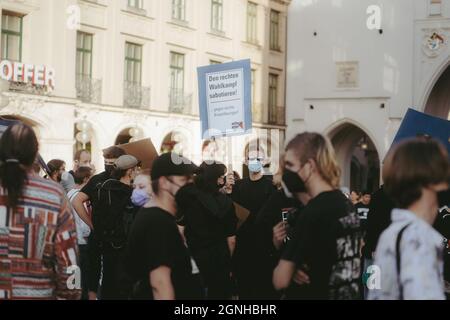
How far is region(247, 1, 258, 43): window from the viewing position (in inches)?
1329

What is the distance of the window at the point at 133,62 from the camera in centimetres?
2786

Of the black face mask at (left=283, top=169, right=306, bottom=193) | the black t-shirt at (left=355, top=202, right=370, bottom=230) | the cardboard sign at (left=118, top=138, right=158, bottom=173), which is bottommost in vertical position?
the black t-shirt at (left=355, top=202, right=370, bottom=230)

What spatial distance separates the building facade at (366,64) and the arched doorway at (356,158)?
13.1 inches

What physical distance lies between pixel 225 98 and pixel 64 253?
5742 millimetres

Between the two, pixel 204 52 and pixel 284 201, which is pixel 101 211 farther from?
pixel 204 52

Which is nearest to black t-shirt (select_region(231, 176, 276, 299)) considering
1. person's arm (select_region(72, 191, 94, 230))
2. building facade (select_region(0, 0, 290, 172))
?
person's arm (select_region(72, 191, 94, 230))

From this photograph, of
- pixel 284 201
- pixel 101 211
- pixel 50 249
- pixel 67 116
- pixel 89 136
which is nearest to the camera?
pixel 50 249

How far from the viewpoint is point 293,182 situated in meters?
4.10

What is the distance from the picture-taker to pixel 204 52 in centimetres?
3131

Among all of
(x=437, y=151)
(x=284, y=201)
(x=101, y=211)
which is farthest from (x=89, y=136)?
Result: (x=437, y=151)

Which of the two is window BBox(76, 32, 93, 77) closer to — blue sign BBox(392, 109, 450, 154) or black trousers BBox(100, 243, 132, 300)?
black trousers BBox(100, 243, 132, 300)

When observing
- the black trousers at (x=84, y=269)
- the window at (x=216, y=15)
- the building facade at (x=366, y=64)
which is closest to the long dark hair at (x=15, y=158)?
the black trousers at (x=84, y=269)

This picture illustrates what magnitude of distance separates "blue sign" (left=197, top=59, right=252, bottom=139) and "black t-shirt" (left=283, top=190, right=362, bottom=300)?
5.37m
